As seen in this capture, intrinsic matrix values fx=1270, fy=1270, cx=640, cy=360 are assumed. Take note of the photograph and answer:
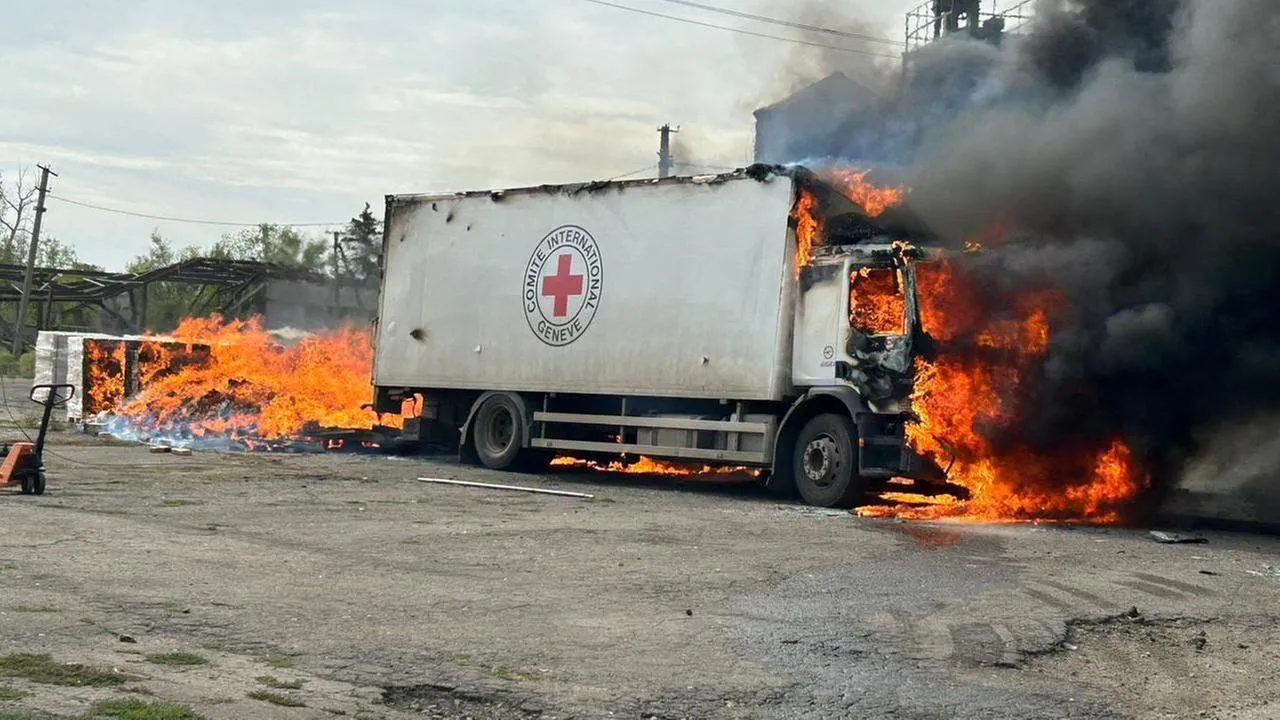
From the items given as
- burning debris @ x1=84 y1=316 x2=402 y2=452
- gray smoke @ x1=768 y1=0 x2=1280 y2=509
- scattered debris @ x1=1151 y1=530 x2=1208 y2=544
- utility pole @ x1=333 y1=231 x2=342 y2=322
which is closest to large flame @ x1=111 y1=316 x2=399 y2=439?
burning debris @ x1=84 y1=316 x2=402 y2=452

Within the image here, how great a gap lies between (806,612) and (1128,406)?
7060 mm

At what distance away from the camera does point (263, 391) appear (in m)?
21.2

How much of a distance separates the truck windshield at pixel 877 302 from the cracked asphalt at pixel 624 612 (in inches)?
83.4

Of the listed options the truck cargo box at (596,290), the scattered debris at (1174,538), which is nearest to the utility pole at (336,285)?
the truck cargo box at (596,290)

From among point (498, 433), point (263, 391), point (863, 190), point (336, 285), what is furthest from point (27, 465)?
point (336, 285)

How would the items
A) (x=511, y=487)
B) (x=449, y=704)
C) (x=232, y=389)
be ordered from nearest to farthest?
(x=449, y=704), (x=511, y=487), (x=232, y=389)

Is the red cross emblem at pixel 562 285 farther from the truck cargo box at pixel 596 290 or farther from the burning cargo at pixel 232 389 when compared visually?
the burning cargo at pixel 232 389

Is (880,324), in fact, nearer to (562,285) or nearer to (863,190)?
(863,190)

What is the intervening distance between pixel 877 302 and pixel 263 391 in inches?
472

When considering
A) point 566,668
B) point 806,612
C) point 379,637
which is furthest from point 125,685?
point 806,612

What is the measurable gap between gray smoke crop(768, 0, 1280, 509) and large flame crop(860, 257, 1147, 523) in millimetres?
157

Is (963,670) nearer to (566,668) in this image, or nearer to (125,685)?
(566,668)

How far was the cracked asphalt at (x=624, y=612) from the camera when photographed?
5.37 metres

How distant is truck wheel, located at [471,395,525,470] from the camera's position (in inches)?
666
